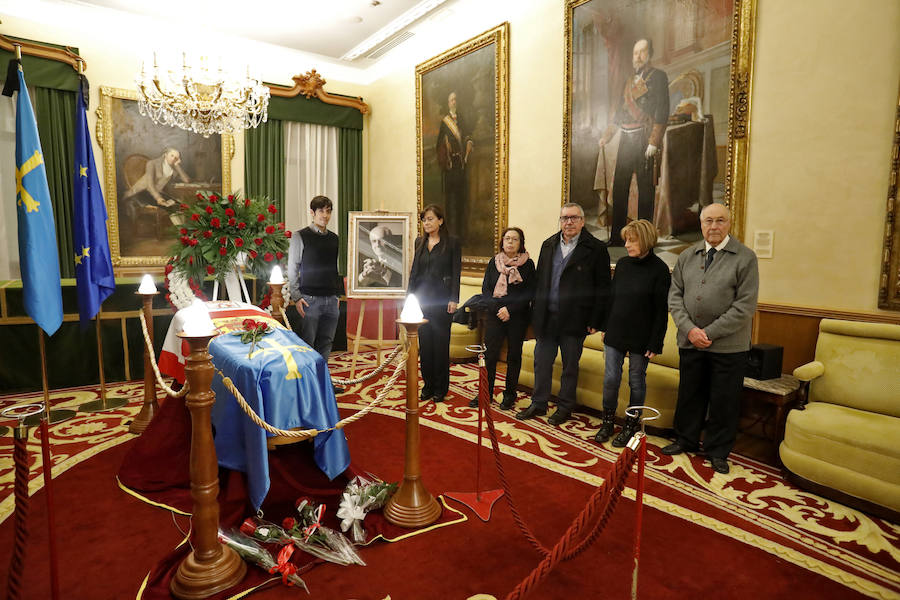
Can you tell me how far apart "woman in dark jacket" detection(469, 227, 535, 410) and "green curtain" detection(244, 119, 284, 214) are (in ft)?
14.3

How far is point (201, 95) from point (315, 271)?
95.6 inches

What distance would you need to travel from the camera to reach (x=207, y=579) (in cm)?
209

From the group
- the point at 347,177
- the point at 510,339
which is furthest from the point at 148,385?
the point at 347,177

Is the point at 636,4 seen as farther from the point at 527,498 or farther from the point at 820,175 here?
the point at 527,498

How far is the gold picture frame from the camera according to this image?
3299mm

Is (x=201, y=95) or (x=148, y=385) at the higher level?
(x=201, y=95)

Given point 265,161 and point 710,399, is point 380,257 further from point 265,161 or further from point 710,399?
point 710,399

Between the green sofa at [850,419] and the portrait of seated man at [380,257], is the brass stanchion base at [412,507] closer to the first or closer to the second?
the green sofa at [850,419]

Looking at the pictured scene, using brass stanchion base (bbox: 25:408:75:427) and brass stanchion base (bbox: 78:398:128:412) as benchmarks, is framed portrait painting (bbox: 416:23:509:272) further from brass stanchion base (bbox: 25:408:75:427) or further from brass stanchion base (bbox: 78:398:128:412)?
brass stanchion base (bbox: 25:408:75:427)

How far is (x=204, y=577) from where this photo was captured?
6.87 feet

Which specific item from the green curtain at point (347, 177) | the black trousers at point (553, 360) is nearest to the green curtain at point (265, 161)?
the green curtain at point (347, 177)

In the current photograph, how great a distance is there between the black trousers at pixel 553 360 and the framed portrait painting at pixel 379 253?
6.42ft

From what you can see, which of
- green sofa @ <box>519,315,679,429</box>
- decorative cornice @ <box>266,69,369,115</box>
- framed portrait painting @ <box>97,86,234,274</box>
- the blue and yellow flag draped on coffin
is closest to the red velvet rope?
the blue and yellow flag draped on coffin

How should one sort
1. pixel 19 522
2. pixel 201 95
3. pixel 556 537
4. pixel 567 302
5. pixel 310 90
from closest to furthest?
pixel 19 522 < pixel 556 537 < pixel 567 302 < pixel 201 95 < pixel 310 90
